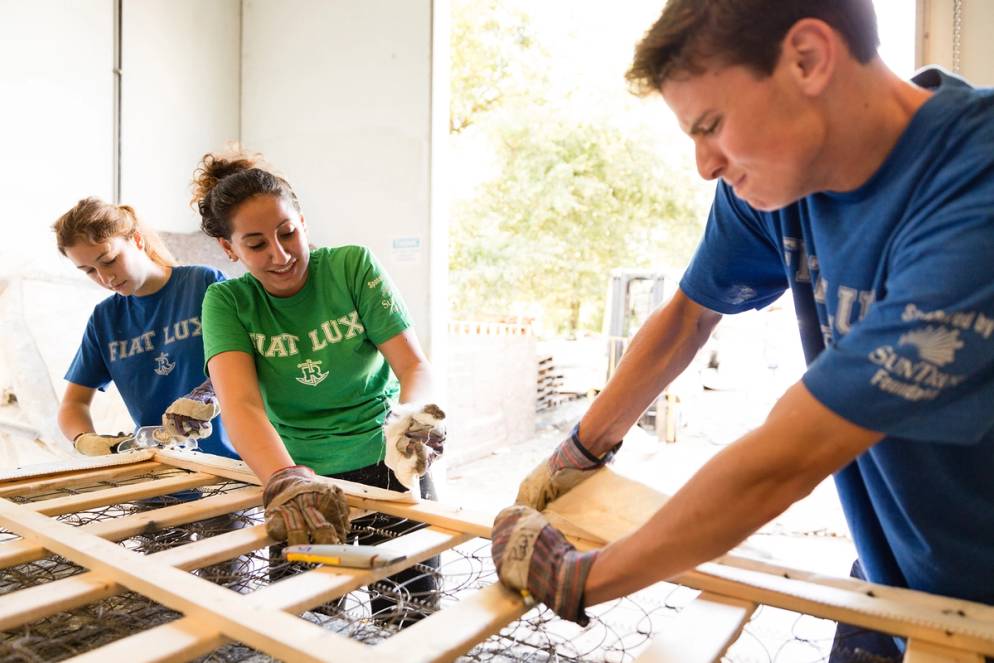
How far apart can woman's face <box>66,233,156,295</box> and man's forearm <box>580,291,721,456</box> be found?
1637 mm

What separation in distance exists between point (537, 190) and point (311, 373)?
9511 millimetres

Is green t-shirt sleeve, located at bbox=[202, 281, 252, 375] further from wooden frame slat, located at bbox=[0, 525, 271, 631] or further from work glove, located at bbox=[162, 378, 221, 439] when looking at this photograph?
wooden frame slat, located at bbox=[0, 525, 271, 631]

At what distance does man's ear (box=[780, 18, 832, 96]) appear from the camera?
0.85 meters

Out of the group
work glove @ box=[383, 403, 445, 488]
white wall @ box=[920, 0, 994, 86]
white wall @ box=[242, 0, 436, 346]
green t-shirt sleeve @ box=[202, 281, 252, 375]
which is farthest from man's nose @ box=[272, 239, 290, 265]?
white wall @ box=[920, 0, 994, 86]

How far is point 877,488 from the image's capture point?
104cm

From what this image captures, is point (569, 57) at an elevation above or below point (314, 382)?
above

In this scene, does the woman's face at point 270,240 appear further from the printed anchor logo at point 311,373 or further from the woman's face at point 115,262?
the woman's face at point 115,262

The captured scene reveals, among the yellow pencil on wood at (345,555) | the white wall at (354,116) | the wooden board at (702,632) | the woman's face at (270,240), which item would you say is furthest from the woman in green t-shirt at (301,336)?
the white wall at (354,116)

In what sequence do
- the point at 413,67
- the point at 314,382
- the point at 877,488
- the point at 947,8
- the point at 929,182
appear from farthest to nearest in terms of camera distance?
the point at 413,67, the point at 947,8, the point at 314,382, the point at 877,488, the point at 929,182

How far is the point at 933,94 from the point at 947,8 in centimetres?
209

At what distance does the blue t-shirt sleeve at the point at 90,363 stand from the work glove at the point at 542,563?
5.96 feet

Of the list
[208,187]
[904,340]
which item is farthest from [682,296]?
[208,187]

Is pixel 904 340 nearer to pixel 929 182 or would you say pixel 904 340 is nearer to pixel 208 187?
pixel 929 182

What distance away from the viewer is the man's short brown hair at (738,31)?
0.85 m
